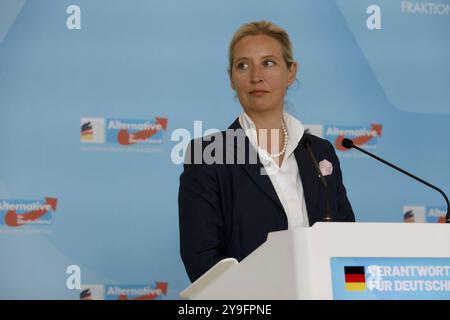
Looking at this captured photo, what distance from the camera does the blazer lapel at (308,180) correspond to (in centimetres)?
275

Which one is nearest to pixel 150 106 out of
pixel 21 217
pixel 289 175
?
pixel 21 217

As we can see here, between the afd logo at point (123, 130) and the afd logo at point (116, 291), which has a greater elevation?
the afd logo at point (123, 130)

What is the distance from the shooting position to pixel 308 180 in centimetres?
279

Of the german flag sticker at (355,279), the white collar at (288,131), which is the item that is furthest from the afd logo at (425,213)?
the german flag sticker at (355,279)

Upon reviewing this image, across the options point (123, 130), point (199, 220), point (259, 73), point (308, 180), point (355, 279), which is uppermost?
point (259, 73)

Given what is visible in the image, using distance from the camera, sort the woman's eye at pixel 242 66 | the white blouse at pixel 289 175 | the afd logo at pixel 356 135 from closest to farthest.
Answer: the white blouse at pixel 289 175 < the woman's eye at pixel 242 66 < the afd logo at pixel 356 135

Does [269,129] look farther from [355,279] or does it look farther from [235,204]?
[355,279]

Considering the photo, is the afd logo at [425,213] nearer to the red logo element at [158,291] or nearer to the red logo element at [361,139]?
the red logo element at [361,139]

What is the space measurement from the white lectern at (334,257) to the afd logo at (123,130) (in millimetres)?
2418

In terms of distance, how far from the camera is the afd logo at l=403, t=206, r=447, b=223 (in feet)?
14.5

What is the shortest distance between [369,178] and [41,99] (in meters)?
1.91

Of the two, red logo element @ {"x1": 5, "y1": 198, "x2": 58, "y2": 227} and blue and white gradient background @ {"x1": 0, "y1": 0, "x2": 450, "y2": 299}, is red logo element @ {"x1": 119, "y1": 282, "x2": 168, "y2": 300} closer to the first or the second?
blue and white gradient background @ {"x1": 0, "y1": 0, "x2": 450, "y2": 299}

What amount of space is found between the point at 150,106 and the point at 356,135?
123 cm
